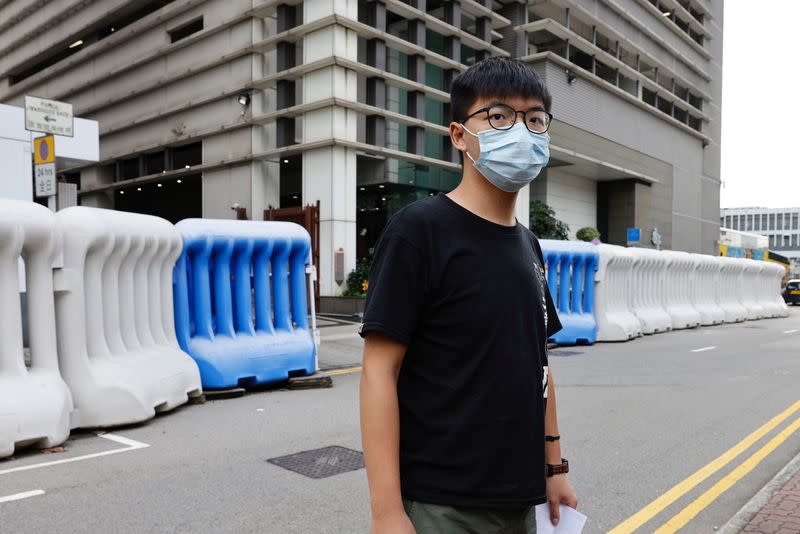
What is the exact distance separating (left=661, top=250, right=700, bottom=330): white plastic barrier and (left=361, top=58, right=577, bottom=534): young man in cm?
1736

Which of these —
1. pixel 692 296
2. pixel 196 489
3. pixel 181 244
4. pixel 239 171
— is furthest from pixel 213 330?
pixel 239 171

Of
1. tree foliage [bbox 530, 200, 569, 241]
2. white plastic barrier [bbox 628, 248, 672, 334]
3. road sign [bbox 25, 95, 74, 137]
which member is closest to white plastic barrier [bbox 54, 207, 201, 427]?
road sign [bbox 25, 95, 74, 137]

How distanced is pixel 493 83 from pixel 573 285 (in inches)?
521

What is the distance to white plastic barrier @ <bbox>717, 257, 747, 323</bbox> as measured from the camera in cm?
2180

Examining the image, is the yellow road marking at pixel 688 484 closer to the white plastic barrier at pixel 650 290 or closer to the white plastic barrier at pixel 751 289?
the white plastic barrier at pixel 650 290

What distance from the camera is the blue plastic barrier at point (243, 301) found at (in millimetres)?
8078

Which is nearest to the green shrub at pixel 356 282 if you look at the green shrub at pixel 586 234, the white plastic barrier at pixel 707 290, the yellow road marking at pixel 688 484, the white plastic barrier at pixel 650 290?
the white plastic barrier at pixel 650 290

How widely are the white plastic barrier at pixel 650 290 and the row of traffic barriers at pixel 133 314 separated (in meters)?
10.1

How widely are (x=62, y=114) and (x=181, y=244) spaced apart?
3.30 meters

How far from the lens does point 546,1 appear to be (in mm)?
32969

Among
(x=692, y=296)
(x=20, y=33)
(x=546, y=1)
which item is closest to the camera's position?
(x=692, y=296)

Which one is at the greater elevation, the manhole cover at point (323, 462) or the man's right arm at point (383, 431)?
the man's right arm at point (383, 431)

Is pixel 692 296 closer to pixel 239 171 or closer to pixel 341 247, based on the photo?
pixel 341 247

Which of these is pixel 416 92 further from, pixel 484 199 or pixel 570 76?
pixel 484 199
